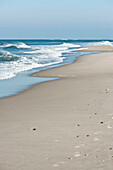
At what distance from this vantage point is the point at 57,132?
20.5 ft

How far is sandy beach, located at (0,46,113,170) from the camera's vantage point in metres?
4.81

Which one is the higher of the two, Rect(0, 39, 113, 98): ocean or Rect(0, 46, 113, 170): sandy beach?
Rect(0, 46, 113, 170): sandy beach

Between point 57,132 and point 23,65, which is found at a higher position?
point 57,132

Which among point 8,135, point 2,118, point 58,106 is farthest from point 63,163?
point 58,106

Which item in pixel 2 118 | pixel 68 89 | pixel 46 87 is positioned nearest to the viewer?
pixel 2 118

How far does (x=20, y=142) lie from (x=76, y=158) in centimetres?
119

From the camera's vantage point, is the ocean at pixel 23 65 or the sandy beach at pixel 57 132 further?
the ocean at pixel 23 65

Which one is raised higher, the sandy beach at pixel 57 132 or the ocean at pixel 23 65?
the sandy beach at pixel 57 132

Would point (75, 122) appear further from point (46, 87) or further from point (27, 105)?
point (46, 87)

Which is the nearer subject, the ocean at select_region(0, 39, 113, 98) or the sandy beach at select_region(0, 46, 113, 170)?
the sandy beach at select_region(0, 46, 113, 170)

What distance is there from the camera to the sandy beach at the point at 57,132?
4.81m

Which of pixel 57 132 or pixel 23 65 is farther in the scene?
pixel 23 65

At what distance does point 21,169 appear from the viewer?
457 cm

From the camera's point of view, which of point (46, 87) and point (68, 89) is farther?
point (46, 87)
